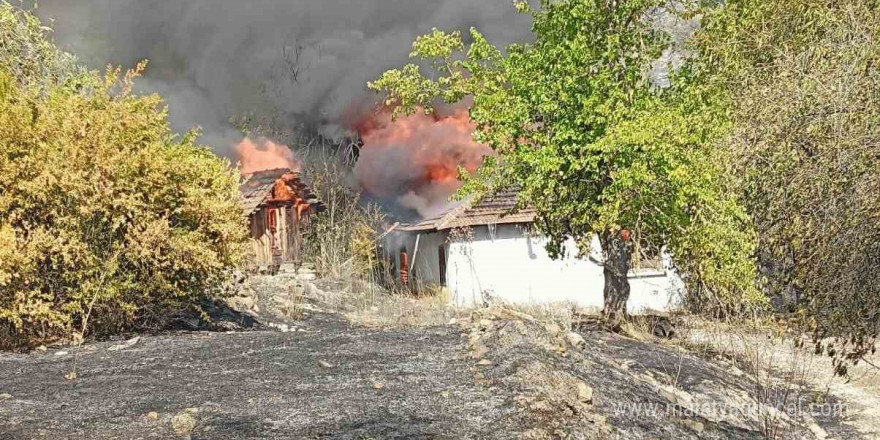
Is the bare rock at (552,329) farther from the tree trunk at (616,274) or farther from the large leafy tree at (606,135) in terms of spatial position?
the tree trunk at (616,274)

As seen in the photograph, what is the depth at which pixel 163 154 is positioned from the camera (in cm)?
1081

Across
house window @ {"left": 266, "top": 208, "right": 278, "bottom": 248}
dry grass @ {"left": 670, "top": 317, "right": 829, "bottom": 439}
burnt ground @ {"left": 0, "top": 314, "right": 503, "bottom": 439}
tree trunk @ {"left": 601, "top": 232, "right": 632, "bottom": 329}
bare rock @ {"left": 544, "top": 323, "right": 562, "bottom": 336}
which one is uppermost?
house window @ {"left": 266, "top": 208, "right": 278, "bottom": 248}

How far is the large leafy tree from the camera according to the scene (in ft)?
36.7

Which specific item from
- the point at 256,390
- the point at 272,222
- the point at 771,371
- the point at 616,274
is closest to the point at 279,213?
the point at 272,222

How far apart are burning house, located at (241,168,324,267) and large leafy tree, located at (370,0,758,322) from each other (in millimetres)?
14988

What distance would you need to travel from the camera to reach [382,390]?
6.50 m

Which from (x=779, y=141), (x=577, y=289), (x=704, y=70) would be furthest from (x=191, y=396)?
(x=577, y=289)

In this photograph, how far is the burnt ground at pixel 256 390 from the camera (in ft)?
17.9

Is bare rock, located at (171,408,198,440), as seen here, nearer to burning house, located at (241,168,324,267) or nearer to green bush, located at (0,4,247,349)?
green bush, located at (0,4,247,349)

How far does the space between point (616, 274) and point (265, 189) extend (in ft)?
57.6

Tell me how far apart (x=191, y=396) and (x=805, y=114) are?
574 centimetres

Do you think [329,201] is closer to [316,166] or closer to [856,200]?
[316,166]

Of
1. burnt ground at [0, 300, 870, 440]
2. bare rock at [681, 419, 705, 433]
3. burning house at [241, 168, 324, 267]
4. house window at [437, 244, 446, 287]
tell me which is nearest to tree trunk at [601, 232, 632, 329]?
burnt ground at [0, 300, 870, 440]

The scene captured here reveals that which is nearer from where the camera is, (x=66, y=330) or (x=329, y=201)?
(x=66, y=330)
